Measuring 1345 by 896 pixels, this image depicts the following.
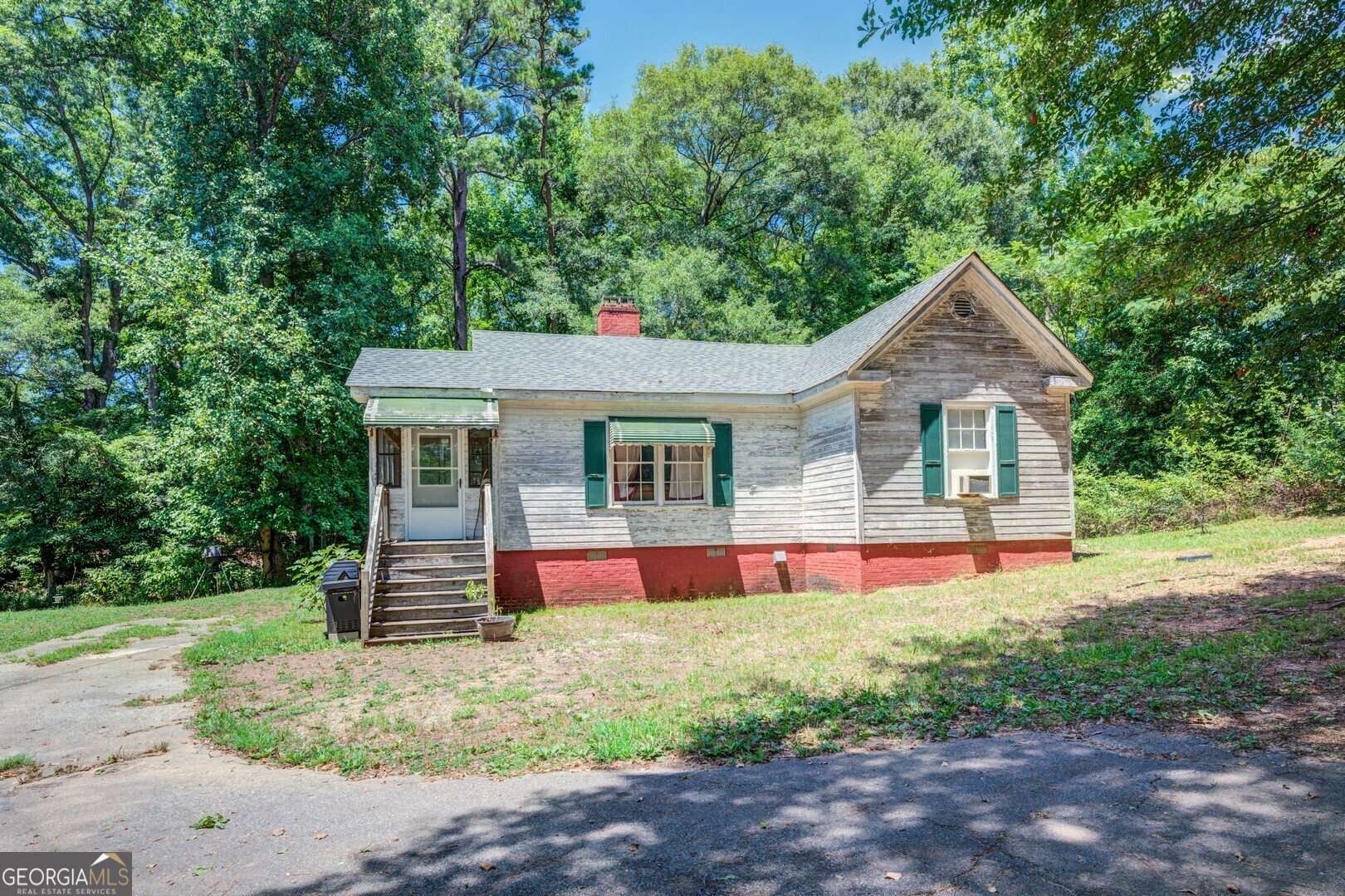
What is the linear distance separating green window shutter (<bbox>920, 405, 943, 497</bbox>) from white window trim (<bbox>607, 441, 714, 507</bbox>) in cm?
379

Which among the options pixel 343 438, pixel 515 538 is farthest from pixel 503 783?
pixel 343 438

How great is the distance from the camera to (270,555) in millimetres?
19297

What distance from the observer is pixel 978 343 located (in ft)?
45.6

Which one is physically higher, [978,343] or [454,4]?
[454,4]

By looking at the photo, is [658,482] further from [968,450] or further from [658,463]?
[968,450]

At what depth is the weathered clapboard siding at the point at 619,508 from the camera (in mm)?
13172

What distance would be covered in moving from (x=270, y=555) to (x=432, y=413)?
10.0 metres

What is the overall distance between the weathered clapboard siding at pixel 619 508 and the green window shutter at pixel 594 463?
108mm

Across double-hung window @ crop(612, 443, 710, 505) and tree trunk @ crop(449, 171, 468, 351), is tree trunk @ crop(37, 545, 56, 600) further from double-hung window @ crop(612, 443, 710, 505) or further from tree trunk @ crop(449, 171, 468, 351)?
double-hung window @ crop(612, 443, 710, 505)

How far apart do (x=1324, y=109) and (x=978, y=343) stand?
290 inches

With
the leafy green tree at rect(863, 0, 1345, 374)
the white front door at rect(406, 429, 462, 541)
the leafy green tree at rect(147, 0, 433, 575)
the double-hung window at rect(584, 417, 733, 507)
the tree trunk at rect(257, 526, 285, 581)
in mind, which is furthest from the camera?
the tree trunk at rect(257, 526, 285, 581)

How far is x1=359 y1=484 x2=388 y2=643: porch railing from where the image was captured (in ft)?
33.6

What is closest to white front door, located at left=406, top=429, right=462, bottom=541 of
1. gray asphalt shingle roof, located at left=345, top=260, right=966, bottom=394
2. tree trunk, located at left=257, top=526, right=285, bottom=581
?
gray asphalt shingle roof, located at left=345, top=260, right=966, bottom=394

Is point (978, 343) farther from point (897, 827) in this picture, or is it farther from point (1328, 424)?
point (897, 827)
